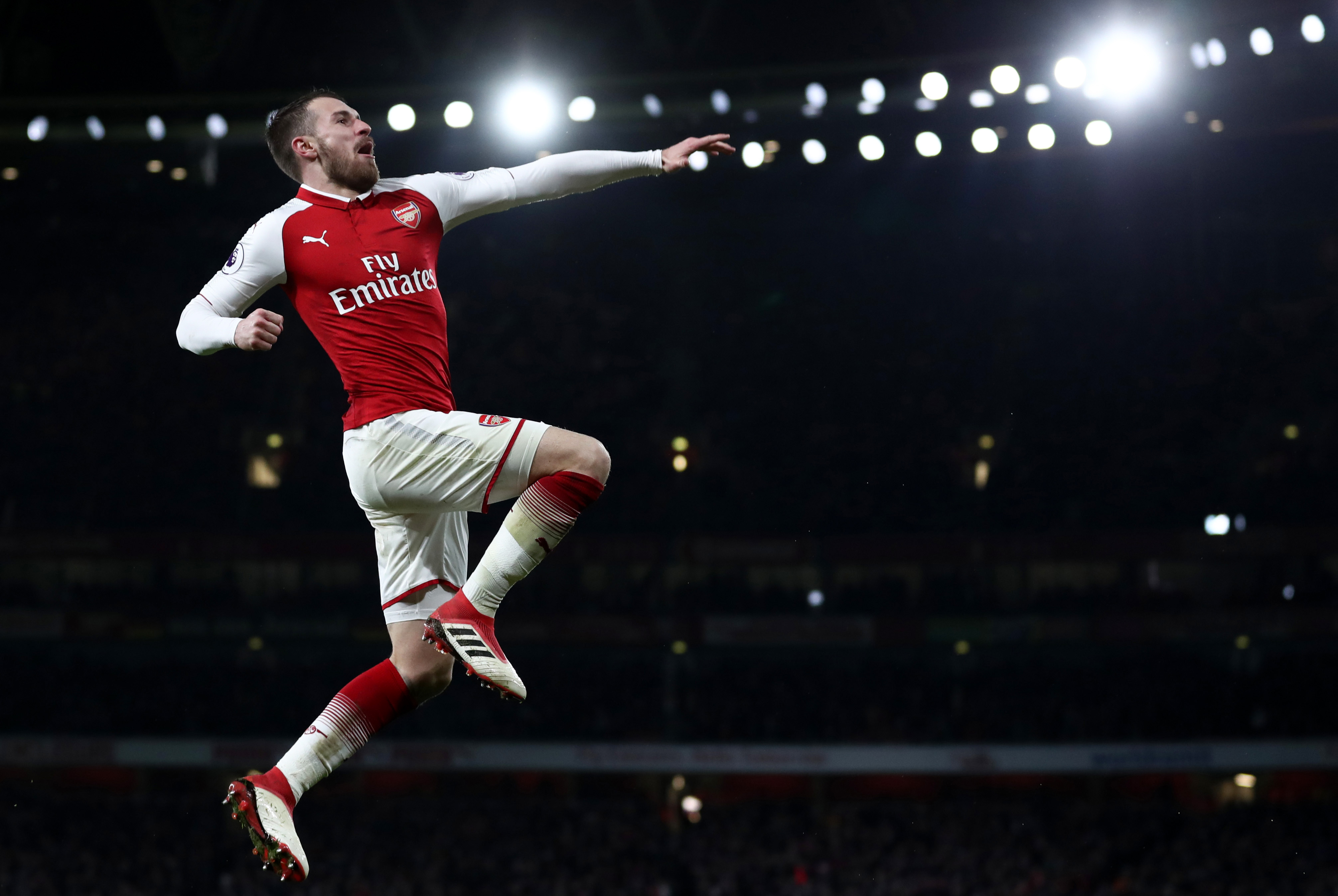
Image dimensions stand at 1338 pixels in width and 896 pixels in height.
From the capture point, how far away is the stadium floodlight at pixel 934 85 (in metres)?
14.0

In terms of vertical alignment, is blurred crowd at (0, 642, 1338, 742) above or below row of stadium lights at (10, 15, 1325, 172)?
below

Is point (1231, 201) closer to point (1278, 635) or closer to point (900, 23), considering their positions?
point (1278, 635)

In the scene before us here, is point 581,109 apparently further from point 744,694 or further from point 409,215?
point 744,694

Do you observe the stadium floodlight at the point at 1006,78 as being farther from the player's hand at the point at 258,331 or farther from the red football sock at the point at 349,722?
the player's hand at the point at 258,331

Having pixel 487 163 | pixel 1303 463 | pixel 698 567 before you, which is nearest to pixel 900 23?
pixel 487 163

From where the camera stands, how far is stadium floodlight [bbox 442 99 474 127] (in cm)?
1441

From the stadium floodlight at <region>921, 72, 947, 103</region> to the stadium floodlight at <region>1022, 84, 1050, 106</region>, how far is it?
101cm

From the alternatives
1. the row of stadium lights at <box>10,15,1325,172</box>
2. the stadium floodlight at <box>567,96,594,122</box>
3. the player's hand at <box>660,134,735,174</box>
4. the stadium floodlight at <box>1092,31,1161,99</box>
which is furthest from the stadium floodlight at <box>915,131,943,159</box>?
the player's hand at <box>660,134,735,174</box>

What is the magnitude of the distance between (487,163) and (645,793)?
1349 centimetres

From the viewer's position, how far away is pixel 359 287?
4598mm

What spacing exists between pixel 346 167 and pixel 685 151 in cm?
128

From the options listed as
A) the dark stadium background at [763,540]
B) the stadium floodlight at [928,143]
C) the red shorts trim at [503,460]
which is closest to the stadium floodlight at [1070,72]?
the stadium floodlight at [928,143]

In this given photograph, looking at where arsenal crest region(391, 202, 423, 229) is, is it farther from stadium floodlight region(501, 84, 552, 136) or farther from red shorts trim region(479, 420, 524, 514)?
stadium floodlight region(501, 84, 552, 136)

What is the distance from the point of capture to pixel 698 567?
76.8ft
